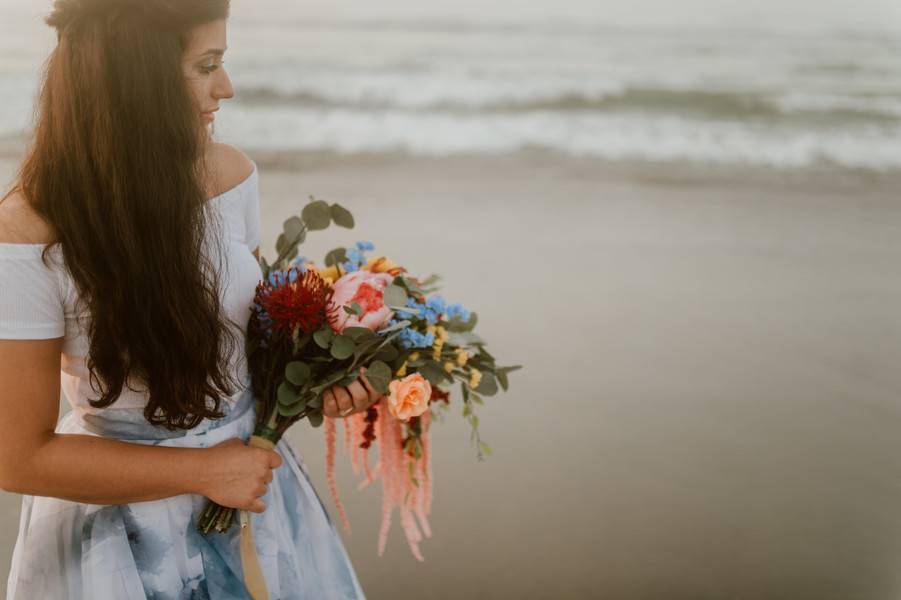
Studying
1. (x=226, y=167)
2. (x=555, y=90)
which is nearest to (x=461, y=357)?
(x=226, y=167)

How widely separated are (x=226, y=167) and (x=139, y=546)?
21.9 inches

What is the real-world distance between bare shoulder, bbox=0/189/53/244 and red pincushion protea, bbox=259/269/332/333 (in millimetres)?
319

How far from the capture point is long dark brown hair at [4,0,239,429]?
0.98 meters

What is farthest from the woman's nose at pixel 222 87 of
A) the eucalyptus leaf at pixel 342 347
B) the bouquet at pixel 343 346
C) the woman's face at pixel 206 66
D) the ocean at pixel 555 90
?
the ocean at pixel 555 90

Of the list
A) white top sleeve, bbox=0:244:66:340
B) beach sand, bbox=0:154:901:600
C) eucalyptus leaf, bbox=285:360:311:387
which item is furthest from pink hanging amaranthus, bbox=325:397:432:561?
beach sand, bbox=0:154:901:600

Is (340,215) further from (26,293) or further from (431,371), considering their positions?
(26,293)

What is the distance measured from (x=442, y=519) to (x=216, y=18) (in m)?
1.81

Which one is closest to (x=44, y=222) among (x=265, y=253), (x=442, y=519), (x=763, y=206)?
(x=442, y=519)

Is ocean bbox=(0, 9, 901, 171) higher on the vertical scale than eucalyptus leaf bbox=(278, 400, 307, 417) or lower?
higher

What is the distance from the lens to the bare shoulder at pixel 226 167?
4.08 feet

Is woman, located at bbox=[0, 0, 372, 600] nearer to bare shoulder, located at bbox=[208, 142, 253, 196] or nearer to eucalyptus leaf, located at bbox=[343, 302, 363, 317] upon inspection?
bare shoulder, located at bbox=[208, 142, 253, 196]

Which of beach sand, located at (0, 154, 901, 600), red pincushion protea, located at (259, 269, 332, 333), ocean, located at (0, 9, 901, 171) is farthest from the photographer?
ocean, located at (0, 9, 901, 171)

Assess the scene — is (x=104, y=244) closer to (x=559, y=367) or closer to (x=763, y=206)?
(x=559, y=367)

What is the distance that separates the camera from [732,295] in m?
3.86
